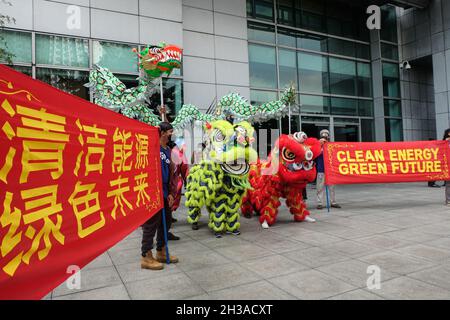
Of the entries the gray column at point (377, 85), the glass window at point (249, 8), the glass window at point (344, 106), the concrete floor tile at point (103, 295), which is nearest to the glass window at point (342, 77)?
the glass window at point (344, 106)

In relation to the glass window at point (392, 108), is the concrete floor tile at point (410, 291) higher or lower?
lower

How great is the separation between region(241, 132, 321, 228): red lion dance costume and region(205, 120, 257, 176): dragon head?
71cm

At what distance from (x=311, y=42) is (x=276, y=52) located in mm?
2008

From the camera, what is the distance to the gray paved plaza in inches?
118

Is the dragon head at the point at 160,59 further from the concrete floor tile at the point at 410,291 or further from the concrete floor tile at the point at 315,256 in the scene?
the concrete floor tile at the point at 410,291

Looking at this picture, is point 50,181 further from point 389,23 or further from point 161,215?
point 389,23

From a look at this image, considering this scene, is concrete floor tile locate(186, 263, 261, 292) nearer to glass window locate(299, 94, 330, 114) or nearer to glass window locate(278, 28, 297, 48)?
glass window locate(299, 94, 330, 114)

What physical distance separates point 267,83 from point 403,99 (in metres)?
6.96

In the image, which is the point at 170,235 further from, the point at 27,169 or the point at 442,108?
the point at 442,108

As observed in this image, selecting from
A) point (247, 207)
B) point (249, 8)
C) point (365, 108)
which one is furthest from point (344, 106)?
point (247, 207)

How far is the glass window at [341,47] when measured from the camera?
558 inches

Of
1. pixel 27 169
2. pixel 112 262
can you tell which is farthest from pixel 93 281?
pixel 27 169

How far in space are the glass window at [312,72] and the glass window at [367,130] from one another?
8.73ft

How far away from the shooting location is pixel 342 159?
7324mm
